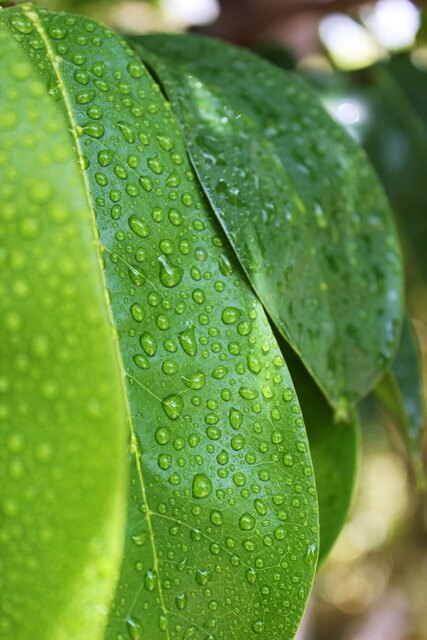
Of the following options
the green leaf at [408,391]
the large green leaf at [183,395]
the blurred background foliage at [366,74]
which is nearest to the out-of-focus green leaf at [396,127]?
the blurred background foliage at [366,74]

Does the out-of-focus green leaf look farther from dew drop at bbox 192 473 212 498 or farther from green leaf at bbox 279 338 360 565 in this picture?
dew drop at bbox 192 473 212 498

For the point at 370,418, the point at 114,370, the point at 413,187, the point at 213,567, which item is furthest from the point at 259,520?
the point at 370,418

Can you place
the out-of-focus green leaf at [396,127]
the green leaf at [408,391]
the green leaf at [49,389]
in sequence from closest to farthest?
the green leaf at [49,389]
the green leaf at [408,391]
the out-of-focus green leaf at [396,127]

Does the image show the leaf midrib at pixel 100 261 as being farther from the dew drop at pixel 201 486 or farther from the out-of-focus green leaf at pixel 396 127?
the out-of-focus green leaf at pixel 396 127

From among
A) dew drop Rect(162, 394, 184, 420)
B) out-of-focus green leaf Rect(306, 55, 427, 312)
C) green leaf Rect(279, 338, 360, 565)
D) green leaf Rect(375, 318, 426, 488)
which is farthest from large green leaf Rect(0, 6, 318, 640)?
out-of-focus green leaf Rect(306, 55, 427, 312)

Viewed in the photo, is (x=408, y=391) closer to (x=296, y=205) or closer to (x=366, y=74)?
(x=296, y=205)

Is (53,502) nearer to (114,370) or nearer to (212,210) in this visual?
(114,370)
